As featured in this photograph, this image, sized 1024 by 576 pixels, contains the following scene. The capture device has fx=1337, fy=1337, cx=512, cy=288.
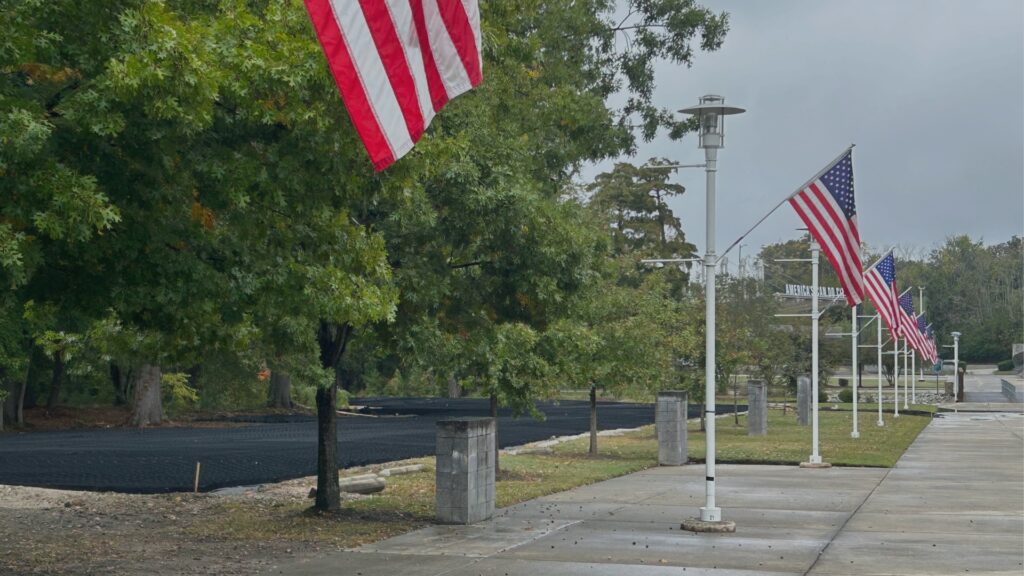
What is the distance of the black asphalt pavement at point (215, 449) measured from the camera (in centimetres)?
2223

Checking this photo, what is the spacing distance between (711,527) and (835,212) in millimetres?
8799

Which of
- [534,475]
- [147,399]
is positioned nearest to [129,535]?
[534,475]

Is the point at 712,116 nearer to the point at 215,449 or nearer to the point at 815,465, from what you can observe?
the point at 815,465

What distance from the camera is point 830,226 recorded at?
22703 millimetres

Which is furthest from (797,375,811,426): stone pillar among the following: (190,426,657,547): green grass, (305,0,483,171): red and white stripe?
(305,0,483,171): red and white stripe

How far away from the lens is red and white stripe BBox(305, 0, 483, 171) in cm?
729

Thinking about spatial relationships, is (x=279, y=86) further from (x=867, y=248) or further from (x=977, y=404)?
(x=867, y=248)

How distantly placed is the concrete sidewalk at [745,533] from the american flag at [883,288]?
1419cm

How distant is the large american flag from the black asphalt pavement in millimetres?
9595

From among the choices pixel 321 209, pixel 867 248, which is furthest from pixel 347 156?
pixel 867 248

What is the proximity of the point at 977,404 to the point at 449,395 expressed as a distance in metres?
29.5

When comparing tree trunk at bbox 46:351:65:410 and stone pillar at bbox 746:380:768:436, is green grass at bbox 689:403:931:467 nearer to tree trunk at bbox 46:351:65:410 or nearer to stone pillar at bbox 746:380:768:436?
stone pillar at bbox 746:380:768:436

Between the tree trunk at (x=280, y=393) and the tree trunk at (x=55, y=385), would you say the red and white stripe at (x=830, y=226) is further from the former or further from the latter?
the tree trunk at (x=280, y=393)

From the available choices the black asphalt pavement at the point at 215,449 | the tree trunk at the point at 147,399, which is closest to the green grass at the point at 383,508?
the black asphalt pavement at the point at 215,449
